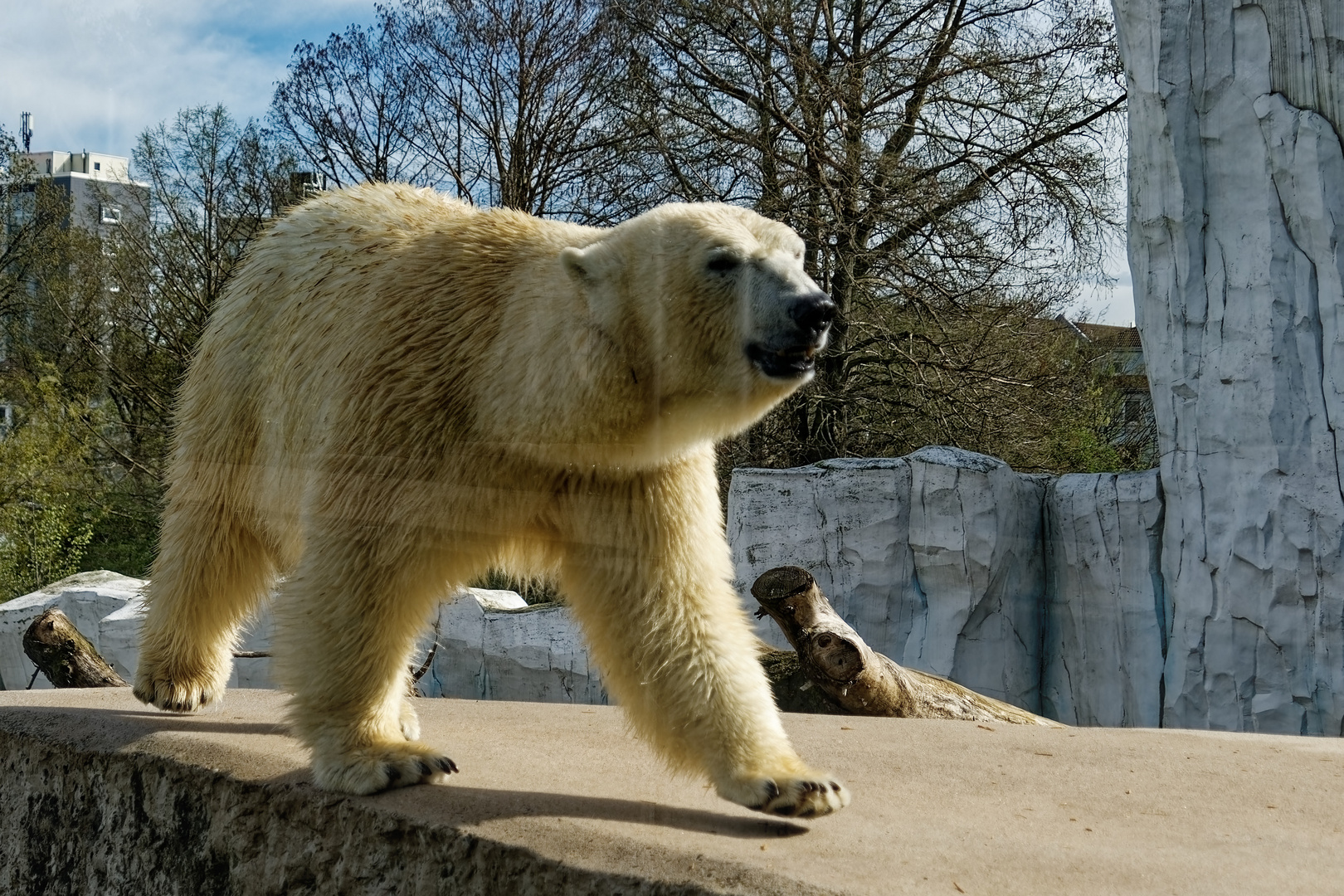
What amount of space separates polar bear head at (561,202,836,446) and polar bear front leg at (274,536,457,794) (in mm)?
577

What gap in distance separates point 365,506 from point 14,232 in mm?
1942

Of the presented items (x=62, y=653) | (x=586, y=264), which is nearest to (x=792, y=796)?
(x=586, y=264)

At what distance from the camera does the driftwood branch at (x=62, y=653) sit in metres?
4.57

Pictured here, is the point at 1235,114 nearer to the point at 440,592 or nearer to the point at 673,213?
the point at 673,213

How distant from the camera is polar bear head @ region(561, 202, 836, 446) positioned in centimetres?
190

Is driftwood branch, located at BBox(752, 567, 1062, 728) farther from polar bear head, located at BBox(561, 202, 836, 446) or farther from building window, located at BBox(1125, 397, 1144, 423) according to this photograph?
building window, located at BBox(1125, 397, 1144, 423)

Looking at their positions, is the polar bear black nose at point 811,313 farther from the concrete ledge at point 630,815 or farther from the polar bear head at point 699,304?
the concrete ledge at point 630,815

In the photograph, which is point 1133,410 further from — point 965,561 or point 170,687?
point 170,687

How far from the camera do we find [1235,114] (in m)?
5.41

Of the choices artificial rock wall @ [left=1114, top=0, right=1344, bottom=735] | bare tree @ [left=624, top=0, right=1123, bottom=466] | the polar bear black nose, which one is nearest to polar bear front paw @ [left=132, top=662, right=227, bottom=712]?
the polar bear black nose

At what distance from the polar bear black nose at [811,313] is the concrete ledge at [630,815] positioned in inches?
32.0


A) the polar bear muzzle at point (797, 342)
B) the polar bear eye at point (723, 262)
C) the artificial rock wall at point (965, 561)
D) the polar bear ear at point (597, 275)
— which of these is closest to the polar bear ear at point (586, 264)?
the polar bear ear at point (597, 275)

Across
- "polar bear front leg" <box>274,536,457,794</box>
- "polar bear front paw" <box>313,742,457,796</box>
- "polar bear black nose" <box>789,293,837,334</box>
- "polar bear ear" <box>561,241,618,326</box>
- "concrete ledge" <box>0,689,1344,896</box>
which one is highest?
"polar bear ear" <box>561,241,618,326</box>

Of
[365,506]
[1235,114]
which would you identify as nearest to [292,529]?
[365,506]
